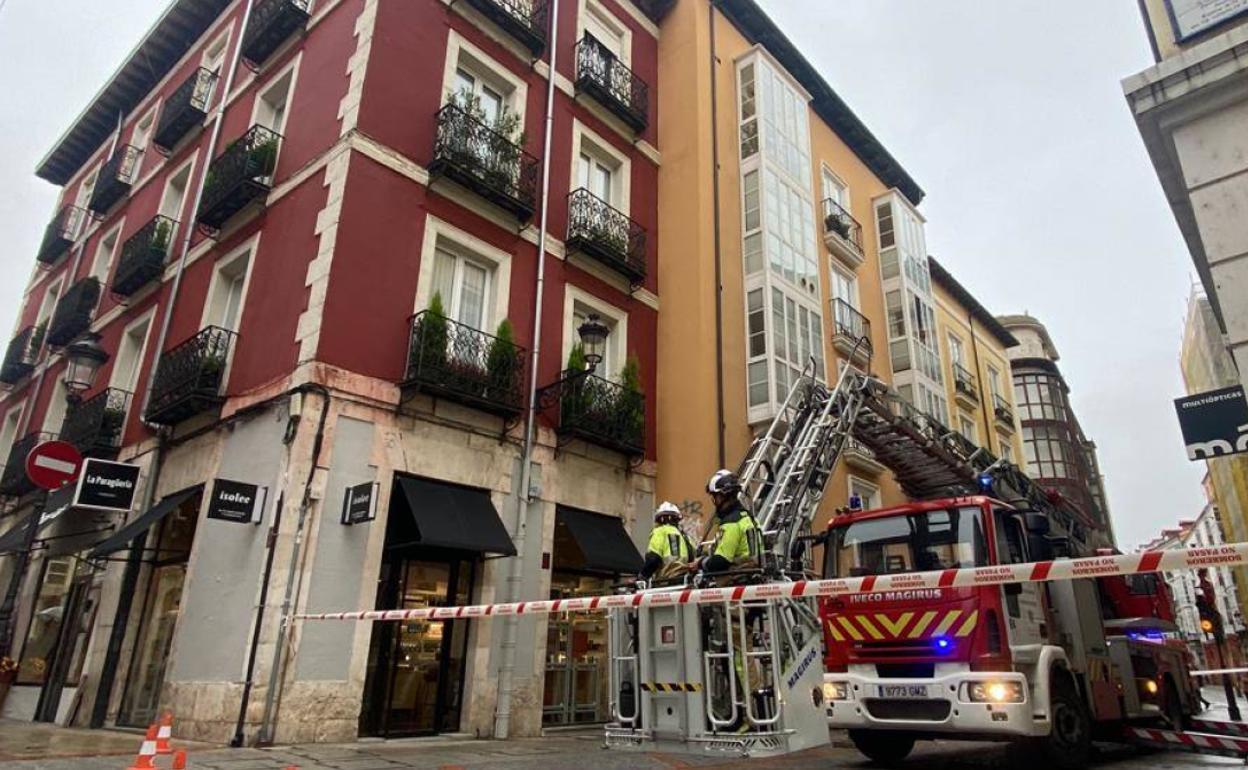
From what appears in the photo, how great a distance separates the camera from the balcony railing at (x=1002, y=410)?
29438 millimetres

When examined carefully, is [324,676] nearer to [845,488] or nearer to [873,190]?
[845,488]

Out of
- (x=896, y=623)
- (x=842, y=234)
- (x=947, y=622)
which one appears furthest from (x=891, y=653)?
(x=842, y=234)

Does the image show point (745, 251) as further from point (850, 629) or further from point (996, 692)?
point (996, 692)

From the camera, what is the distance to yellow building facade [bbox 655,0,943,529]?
14.9 m

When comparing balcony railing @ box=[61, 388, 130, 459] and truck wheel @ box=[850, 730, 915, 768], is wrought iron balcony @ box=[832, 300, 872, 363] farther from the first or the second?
balcony railing @ box=[61, 388, 130, 459]

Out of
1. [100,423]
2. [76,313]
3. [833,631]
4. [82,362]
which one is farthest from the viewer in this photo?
[76,313]

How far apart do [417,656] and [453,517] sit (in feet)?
6.64

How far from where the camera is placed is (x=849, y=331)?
19250mm

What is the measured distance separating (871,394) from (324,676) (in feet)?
31.1

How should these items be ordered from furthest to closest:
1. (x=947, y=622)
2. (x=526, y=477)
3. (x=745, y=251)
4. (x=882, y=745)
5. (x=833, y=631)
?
(x=745, y=251), (x=526, y=477), (x=882, y=745), (x=833, y=631), (x=947, y=622)

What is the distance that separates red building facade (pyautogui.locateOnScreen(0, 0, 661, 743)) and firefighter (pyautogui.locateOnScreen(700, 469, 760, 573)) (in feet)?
14.2

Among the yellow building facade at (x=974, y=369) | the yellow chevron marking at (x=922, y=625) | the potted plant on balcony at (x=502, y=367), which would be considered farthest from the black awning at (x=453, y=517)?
the yellow building facade at (x=974, y=369)

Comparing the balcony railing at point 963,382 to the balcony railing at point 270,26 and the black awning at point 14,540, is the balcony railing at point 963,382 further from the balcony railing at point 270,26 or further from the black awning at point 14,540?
the black awning at point 14,540

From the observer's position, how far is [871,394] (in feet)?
43.5
